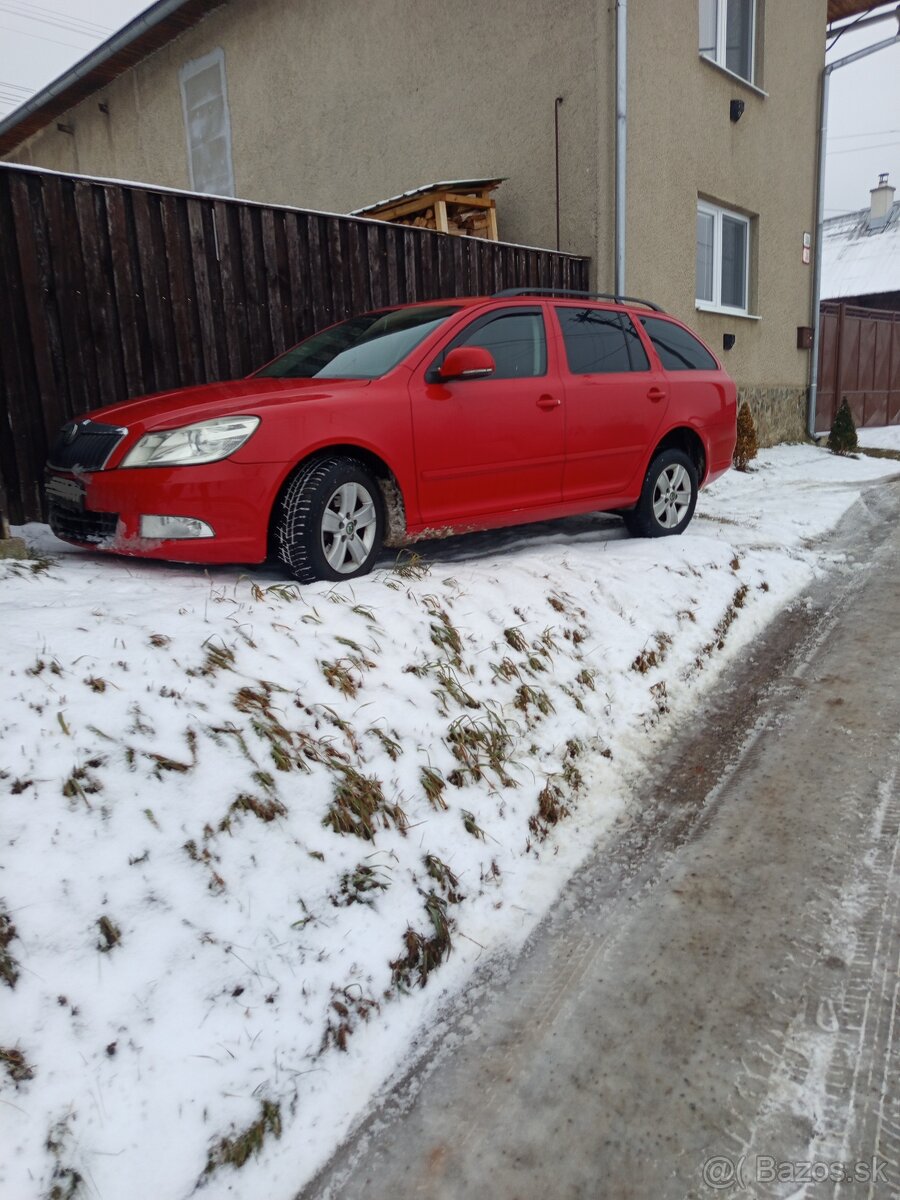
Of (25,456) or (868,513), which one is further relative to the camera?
(868,513)

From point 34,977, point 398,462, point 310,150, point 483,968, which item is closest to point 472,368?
Result: point 398,462

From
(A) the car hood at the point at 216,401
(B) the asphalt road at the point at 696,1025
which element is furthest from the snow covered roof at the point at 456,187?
(B) the asphalt road at the point at 696,1025

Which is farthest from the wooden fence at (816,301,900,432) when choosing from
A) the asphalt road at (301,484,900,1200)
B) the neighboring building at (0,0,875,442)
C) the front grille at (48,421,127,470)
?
the front grille at (48,421,127,470)

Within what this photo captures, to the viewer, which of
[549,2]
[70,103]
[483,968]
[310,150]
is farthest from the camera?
[70,103]

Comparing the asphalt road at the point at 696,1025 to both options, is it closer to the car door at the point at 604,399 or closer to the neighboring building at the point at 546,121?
the car door at the point at 604,399

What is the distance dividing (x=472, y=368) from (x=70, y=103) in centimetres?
1524

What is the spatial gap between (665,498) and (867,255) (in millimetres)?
27144

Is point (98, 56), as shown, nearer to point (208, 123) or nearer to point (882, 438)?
point (208, 123)

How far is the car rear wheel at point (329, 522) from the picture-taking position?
158 inches

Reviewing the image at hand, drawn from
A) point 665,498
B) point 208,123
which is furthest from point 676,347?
point 208,123

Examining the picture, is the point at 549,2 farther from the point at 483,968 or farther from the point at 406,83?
the point at 483,968

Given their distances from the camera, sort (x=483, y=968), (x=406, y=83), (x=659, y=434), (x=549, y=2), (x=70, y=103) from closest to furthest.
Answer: (x=483, y=968) → (x=659, y=434) → (x=549, y=2) → (x=406, y=83) → (x=70, y=103)

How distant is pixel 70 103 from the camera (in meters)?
15.4

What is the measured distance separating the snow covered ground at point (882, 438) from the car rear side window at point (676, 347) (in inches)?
347
